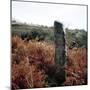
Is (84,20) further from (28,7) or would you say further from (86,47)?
(28,7)

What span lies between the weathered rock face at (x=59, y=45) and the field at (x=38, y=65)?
46 mm

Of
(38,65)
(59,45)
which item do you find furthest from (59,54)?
(38,65)

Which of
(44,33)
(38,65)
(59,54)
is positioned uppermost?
(44,33)

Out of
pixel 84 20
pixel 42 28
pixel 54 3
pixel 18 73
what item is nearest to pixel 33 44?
pixel 42 28

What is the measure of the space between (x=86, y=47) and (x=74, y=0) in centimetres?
53

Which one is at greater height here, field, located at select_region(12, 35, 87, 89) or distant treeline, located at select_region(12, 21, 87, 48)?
distant treeline, located at select_region(12, 21, 87, 48)

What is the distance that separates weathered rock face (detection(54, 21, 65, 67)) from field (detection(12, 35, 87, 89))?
46mm

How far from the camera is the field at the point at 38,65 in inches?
84.4

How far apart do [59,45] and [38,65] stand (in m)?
0.31

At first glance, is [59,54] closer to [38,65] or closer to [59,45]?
[59,45]

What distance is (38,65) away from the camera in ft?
7.23

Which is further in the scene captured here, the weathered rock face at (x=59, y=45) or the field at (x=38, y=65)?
the weathered rock face at (x=59, y=45)

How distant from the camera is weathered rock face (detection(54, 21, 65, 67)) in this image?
2.27 metres

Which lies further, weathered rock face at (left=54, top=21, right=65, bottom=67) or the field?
weathered rock face at (left=54, top=21, right=65, bottom=67)
